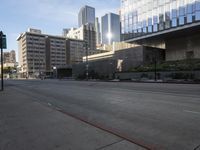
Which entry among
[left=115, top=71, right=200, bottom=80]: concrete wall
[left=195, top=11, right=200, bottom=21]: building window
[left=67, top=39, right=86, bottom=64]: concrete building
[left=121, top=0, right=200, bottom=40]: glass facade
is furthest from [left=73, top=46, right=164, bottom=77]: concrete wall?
[left=67, top=39, right=86, bottom=64]: concrete building

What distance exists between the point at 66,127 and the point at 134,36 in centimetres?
5042

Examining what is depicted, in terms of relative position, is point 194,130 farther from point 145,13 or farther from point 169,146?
point 145,13

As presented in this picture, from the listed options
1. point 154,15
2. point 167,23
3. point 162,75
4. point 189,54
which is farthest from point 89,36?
point 162,75

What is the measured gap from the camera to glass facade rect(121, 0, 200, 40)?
41344 millimetres

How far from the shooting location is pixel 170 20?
4484 cm

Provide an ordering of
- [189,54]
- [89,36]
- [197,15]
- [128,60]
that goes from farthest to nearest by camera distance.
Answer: [89,36] < [128,60] < [189,54] < [197,15]

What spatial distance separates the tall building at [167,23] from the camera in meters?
41.8

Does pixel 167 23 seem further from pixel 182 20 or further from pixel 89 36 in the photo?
pixel 89 36

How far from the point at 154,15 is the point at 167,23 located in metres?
4.89

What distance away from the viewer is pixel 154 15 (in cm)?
4878

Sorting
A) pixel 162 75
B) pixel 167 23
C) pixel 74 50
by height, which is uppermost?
pixel 74 50

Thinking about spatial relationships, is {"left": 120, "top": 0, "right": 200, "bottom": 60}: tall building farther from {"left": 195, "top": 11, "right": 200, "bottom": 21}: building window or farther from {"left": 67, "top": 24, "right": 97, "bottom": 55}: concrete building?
{"left": 67, "top": 24, "right": 97, "bottom": 55}: concrete building

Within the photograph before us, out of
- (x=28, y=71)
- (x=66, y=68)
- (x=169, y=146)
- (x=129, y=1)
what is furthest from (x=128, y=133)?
(x=28, y=71)

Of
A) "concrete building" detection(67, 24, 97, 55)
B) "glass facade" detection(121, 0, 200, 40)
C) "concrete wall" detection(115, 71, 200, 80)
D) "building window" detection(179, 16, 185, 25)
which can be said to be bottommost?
"concrete wall" detection(115, 71, 200, 80)
